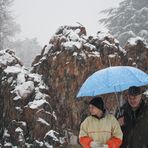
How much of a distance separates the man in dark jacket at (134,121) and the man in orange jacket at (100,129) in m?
0.34

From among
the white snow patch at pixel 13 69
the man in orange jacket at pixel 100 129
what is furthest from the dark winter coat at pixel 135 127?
the white snow patch at pixel 13 69

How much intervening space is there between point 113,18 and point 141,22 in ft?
8.73

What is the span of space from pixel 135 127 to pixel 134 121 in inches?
4.1

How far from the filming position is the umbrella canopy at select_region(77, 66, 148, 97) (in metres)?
4.81

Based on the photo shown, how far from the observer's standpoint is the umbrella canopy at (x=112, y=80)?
481 centimetres

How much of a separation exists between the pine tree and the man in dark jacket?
20363 millimetres

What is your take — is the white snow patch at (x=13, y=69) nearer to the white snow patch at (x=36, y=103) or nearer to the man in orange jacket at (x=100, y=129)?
the white snow patch at (x=36, y=103)

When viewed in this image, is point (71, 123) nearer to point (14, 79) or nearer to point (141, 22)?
point (14, 79)

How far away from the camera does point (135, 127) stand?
192 inches

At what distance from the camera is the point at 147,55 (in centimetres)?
1315

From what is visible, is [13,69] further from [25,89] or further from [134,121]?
[134,121]

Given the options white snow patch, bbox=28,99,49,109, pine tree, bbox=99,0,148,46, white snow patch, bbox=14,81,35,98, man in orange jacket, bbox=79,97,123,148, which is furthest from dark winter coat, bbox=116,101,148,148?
pine tree, bbox=99,0,148,46

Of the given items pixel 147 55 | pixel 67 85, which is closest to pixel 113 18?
pixel 147 55

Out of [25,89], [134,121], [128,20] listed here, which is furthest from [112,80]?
[128,20]
